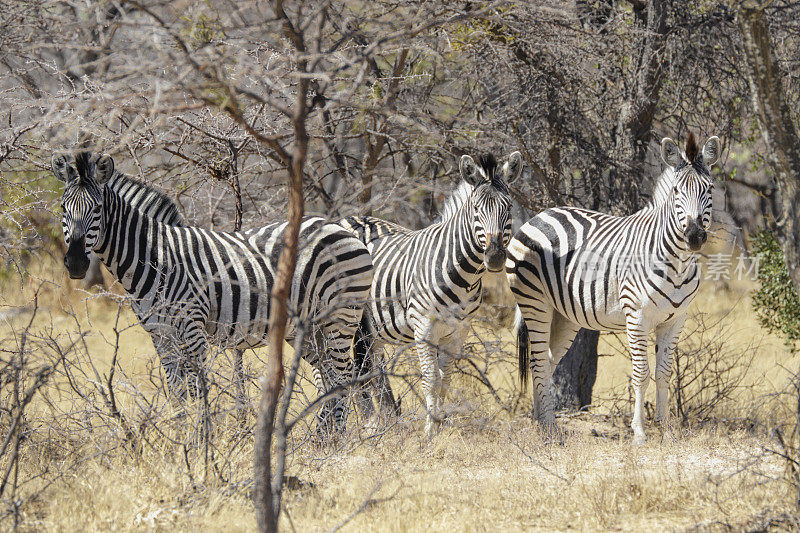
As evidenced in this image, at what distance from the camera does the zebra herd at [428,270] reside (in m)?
6.17

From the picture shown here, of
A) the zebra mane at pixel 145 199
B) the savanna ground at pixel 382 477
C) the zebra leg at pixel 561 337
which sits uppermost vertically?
the zebra mane at pixel 145 199

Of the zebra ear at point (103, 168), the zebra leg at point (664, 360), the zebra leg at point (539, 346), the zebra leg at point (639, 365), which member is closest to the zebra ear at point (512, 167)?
the zebra leg at point (539, 346)

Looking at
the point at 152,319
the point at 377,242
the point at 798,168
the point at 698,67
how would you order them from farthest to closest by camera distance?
the point at 377,242, the point at 698,67, the point at 152,319, the point at 798,168

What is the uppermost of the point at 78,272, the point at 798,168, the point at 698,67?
the point at 698,67

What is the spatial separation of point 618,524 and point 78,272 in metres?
3.88

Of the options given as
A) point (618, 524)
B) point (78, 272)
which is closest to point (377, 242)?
point (78, 272)

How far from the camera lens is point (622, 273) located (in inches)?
271

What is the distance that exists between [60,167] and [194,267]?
1.20 meters

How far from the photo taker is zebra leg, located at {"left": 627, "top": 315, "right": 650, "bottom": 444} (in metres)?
6.68

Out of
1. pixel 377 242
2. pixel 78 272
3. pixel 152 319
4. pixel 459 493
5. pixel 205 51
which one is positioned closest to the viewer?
pixel 205 51

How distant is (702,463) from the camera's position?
5.95 meters

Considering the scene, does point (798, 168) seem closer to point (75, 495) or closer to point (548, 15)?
point (548, 15)

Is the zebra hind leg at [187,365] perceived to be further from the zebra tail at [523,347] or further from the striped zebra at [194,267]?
the zebra tail at [523,347]

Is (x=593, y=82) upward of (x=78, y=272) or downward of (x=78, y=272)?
upward
